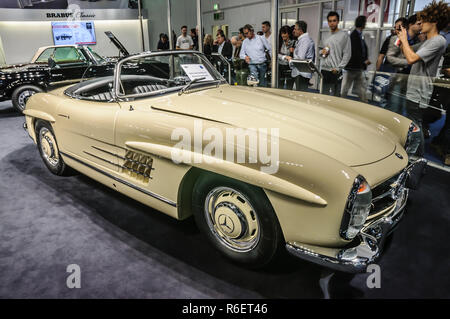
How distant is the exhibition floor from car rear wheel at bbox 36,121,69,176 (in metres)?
0.40

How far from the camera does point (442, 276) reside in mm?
2047

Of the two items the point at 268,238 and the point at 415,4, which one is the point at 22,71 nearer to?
the point at 268,238

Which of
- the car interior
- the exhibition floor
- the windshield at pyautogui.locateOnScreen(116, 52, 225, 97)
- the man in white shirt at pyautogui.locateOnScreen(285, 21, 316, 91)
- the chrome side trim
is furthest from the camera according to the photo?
the man in white shirt at pyautogui.locateOnScreen(285, 21, 316, 91)

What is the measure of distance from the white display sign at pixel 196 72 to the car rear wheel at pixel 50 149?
5.22 ft

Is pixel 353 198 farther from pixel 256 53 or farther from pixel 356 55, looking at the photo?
pixel 256 53

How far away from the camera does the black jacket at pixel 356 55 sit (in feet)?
16.6

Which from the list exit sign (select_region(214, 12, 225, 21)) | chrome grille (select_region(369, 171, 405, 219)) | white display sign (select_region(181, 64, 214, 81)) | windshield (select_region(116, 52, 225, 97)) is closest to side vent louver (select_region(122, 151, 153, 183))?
windshield (select_region(116, 52, 225, 97))

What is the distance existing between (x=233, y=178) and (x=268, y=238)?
0.41m

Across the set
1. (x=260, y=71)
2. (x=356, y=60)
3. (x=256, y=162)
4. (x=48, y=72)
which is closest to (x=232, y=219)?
(x=256, y=162)

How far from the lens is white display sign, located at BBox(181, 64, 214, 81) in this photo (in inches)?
124

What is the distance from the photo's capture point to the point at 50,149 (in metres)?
3.64

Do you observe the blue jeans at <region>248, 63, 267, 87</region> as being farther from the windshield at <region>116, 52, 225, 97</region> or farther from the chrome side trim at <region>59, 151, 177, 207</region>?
the chrome side trim at <region>59, 151, 177, 207</region>

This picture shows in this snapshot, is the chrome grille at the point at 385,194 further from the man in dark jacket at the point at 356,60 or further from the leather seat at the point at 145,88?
the man in dark jacket at the point at 356,60
